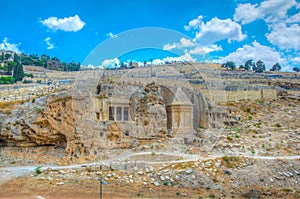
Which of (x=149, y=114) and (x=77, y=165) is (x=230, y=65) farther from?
(x=77, y=165)

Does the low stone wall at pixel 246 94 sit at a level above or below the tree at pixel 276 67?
below

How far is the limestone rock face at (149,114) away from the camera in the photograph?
83.5 ft

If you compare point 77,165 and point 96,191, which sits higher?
point 77,165

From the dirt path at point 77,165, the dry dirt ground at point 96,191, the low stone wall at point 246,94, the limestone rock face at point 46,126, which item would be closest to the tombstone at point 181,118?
the dirt path at point 77,165

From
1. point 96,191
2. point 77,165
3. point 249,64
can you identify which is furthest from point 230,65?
point 96,191

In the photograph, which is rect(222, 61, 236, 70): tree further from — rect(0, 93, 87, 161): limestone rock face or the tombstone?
rect(0, 93, 87, 161): limestone rock face

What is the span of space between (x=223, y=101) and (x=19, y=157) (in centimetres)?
2581

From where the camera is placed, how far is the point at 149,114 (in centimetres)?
2581

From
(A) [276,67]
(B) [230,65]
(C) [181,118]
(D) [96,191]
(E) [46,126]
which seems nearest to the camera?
(D) [96,191]

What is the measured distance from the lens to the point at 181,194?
674 inches

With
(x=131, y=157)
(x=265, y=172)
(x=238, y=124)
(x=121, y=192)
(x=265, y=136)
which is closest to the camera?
(x=121, y=192)

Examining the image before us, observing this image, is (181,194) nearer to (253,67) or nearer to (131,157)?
(131,157)

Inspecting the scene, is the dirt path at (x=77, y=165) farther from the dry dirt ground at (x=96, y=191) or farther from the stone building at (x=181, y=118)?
the stone building at (x=181, y=118)

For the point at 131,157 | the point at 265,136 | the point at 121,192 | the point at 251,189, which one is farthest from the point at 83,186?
the point at 265,136
